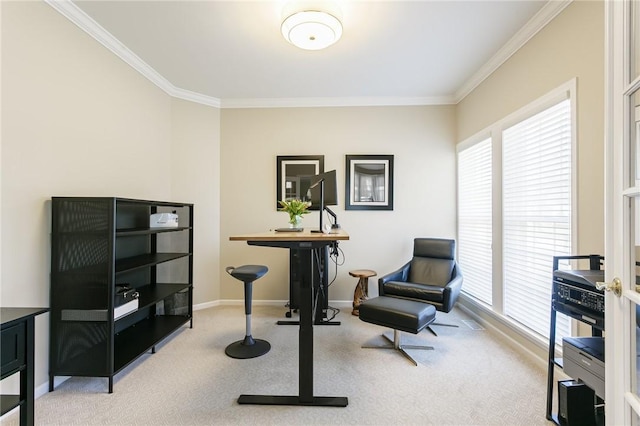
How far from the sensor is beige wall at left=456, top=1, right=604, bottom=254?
5.79ft

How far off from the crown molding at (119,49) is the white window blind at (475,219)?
3493mm

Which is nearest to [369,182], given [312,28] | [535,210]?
[535,210]

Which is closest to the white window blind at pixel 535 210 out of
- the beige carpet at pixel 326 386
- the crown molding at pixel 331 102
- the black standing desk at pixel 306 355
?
the beige carpet at pixel 326 386

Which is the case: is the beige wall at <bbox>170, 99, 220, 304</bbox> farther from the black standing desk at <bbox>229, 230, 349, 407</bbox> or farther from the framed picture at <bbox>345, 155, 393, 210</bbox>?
the black standing desk at <bbox>229, 230, 349, 407</bbox>

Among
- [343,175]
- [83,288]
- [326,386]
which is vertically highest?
[343,175]

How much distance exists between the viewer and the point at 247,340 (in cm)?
263

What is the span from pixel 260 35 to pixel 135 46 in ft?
4.15

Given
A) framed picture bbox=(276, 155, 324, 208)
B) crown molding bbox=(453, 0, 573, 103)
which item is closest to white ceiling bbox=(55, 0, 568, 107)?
crown molding bbox=(453, 0, 573, 103)

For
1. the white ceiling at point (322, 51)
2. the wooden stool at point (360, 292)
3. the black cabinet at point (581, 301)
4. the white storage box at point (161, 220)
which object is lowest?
the wooden stool at point (360, 292)

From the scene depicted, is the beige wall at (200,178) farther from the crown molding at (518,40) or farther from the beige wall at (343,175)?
the crown molding at (518,40)

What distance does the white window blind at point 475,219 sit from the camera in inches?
122

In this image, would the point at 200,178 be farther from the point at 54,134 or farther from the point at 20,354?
the point at 20,354

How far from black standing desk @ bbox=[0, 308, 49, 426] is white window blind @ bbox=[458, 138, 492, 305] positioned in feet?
12.2

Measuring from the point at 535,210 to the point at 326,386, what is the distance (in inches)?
88.7
